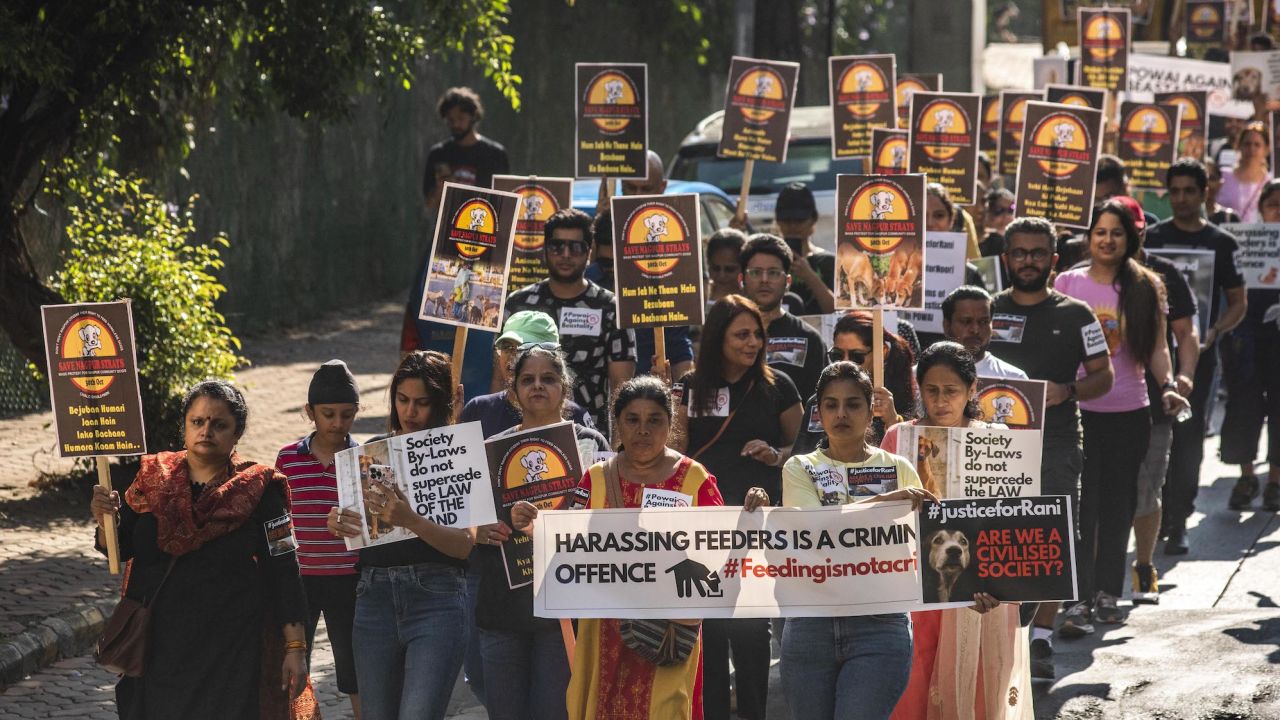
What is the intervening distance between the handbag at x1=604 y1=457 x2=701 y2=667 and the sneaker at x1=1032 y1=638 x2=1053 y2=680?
2639 mm

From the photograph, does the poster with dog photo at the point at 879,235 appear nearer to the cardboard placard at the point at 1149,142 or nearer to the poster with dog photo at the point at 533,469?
the poster with dog photo at the point at 533,469

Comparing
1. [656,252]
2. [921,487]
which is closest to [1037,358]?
[656,252]

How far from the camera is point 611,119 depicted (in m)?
10.8

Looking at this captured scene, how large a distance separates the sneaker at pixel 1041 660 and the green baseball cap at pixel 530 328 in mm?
2591

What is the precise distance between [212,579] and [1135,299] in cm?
503

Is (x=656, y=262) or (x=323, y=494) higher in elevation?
(x=656, y=262)

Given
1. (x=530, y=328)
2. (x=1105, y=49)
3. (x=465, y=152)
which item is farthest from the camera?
(x=1105, y=49)

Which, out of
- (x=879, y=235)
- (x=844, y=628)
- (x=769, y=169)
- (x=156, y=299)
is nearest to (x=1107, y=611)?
(x=879, y=235)

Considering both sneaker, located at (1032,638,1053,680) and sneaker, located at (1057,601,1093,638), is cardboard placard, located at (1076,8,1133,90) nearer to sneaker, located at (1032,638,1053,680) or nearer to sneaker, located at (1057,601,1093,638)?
sneaker, located at (1057,601,1093,638)

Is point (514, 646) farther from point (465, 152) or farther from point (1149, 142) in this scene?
point (1149, 142)

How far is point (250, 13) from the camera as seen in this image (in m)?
10.3

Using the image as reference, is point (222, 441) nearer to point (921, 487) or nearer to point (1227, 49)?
point (921, 487)

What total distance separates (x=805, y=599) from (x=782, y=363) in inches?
84.3

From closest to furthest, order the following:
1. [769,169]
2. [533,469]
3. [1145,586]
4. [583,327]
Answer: [533,469] < [583,327] < [1145,586] < [769,169]
